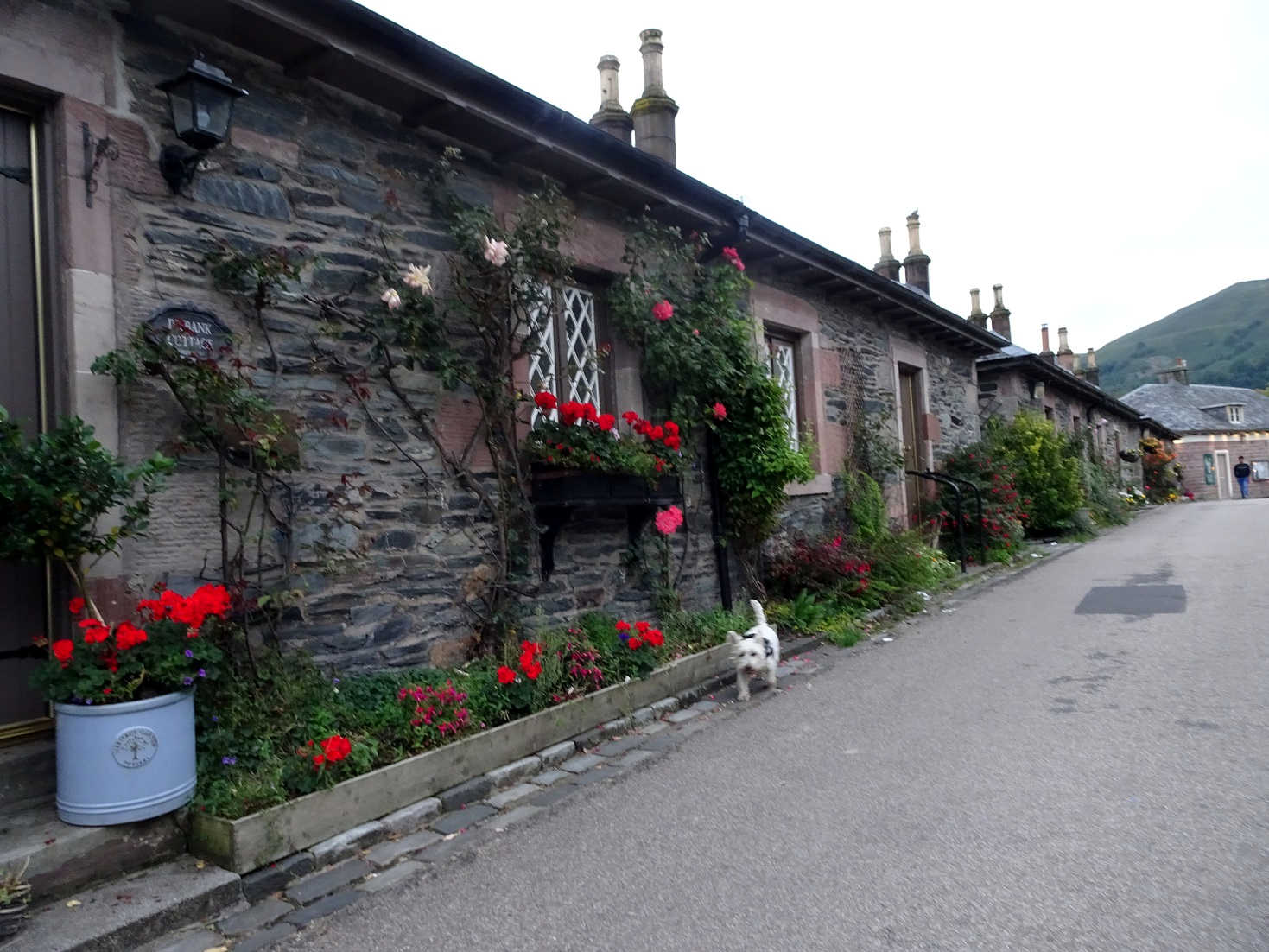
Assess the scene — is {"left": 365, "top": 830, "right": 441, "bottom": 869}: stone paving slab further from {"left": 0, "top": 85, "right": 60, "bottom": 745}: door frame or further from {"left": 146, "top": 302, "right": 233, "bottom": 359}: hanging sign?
{"left": 146, "top": 302, "right": 233, "bottom": 359}: hanging sign

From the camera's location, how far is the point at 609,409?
691 cm

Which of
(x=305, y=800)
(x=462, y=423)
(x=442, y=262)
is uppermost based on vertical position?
(x=442, y=262)

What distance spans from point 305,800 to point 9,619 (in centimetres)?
142

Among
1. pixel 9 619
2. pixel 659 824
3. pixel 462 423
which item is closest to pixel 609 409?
pixel 462 423

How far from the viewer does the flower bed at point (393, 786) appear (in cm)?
338

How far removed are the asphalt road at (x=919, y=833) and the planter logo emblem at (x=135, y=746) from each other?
88cm

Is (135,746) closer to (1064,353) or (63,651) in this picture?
(63,651)

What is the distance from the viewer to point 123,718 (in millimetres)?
3248

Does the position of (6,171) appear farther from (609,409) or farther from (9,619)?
(609,409)

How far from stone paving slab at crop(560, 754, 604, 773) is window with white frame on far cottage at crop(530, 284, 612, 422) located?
2.25 metres

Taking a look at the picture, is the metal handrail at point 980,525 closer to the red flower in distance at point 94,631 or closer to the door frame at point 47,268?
the door frame at point 47,268

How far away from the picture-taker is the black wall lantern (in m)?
3.96

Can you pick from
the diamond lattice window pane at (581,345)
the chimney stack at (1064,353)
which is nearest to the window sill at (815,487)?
the diamond lattice window pane at (581,345)

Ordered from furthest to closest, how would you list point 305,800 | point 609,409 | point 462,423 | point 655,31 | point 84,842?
point 655,31, point 609,409, point 462,423, point 305,800, point 84,842
